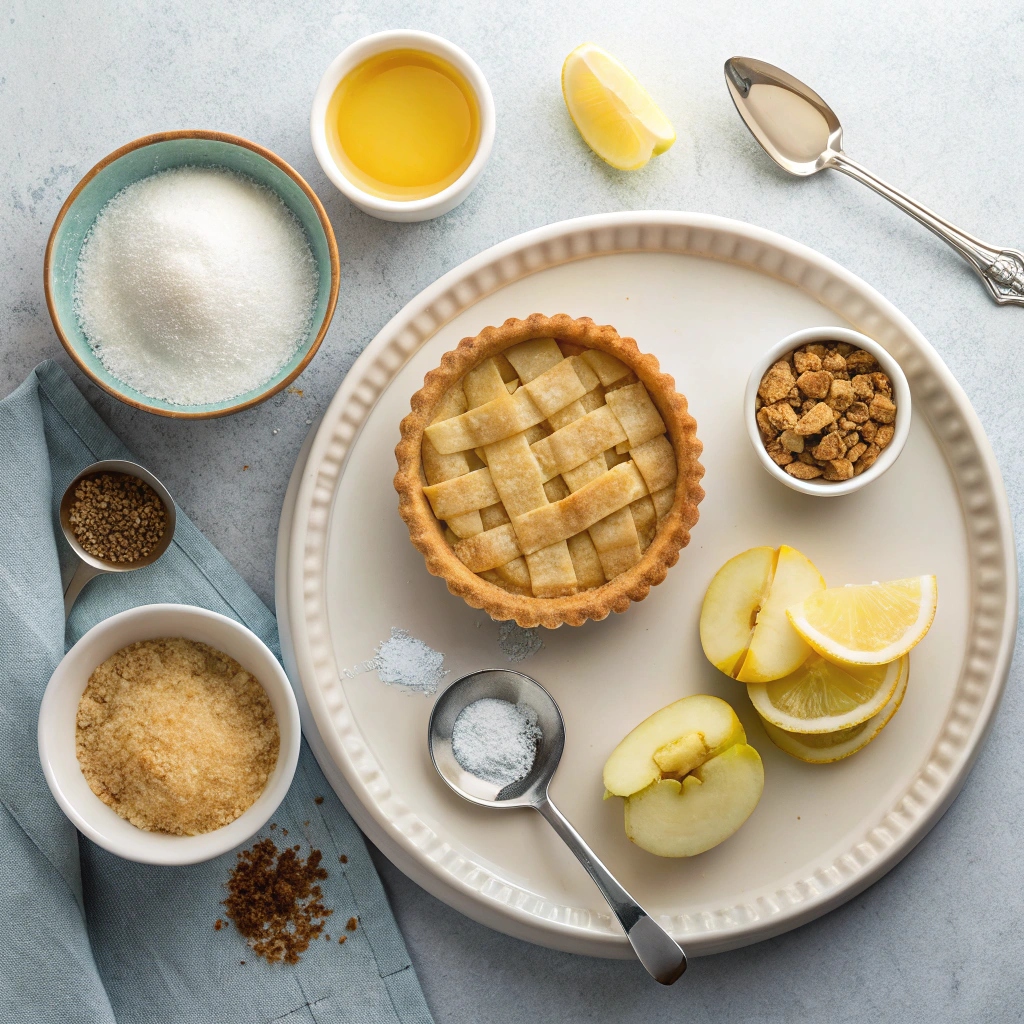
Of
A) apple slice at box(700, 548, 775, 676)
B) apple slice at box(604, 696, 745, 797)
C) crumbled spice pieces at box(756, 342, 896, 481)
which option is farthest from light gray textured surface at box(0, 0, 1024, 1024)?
apple slice at box(700, 548, 775, 676)

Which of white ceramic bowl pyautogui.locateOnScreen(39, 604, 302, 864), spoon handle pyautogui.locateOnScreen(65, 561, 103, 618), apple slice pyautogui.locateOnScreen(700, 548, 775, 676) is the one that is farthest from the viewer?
spoon handle pyautogui.locateOnScreen(65, 561, 103, 618)

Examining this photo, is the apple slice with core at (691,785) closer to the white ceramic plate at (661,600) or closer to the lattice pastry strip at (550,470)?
the white ceramic plate at (661,600)

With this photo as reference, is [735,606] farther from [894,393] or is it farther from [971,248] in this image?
[971,248]

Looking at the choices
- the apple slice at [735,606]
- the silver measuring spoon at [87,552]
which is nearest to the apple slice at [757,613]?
the apple slice at [735,606]

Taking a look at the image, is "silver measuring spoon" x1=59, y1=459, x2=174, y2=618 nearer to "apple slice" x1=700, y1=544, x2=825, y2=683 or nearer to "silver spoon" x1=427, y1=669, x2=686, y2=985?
"silver spoon" x1=427, y1=669, x2=686, y2=985

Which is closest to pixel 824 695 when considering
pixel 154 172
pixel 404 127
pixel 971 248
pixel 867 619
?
pixel 867 619

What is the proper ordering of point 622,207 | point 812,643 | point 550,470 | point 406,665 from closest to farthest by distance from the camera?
point 812,643
point 550,470
point 406,665
point 622,207
